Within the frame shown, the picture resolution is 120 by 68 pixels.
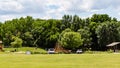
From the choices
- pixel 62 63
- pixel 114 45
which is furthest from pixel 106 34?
pixel 62 63

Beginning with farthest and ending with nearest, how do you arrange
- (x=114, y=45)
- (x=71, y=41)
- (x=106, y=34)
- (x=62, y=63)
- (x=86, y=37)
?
(x=86, y=37)
(x=106, y=34)
(x=114, y=45)
(x=71, y=41)
(x=62, y=63)

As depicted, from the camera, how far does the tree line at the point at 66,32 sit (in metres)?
122

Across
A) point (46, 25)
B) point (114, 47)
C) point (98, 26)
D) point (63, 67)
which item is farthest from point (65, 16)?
point (63, 67)

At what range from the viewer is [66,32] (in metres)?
118

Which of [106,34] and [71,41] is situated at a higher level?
[106,34]

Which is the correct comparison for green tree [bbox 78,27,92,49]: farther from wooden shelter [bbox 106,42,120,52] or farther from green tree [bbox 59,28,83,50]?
green tree [bbox 59,28,83,50]

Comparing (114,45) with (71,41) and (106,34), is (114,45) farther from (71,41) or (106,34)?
(71,41)

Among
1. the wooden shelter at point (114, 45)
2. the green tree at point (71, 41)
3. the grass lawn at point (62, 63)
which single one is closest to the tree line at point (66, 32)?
the green tree at point (71, 41)

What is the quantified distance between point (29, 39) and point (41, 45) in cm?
682

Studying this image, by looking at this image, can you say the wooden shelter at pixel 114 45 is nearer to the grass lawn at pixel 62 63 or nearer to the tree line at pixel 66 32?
the tree line at pixel 66 32

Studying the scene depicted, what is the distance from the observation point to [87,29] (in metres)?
127

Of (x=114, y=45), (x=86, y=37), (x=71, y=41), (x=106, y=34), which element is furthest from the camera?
(x=86, y=37)

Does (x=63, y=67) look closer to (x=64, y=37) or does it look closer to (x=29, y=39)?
(x=64, y=37)

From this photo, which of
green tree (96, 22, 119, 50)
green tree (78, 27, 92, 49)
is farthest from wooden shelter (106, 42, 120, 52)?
green tree (78, 27, 92, 49)
